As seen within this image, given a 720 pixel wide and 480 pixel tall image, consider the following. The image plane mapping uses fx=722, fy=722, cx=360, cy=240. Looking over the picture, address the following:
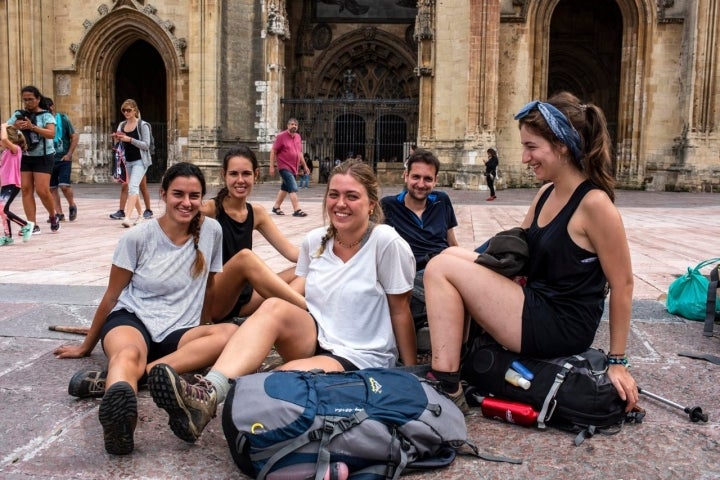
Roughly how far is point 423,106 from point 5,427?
20.1 m

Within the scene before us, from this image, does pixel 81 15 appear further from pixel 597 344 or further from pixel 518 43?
pixel 597 344

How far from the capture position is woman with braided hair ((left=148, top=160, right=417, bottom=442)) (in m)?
3.18

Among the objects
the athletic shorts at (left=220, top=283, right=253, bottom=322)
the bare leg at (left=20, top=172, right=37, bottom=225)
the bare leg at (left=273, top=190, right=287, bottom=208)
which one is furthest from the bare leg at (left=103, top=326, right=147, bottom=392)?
the bare leg at (left=273, top=190, right=287, bottom=208)

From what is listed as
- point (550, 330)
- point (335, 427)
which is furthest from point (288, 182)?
point (335, 427)

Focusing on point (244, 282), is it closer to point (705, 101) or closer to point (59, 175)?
point (59, 175)

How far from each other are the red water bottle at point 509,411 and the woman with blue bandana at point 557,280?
147 millimetres

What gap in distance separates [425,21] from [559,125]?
65.6 ft

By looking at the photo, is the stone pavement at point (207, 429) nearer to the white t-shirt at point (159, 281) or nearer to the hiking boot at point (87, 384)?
the hiking boot at point (87, 384)

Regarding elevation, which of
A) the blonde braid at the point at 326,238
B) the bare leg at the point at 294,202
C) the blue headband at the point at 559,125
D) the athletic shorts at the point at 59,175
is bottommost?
the bare leg at the point at 294,202

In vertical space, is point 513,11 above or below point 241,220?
above

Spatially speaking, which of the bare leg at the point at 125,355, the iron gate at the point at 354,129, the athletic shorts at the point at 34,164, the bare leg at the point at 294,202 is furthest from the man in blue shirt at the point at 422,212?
the iron gate at the point at 354,129

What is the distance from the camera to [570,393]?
2926 millimetres

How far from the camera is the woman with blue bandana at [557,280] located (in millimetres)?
2994

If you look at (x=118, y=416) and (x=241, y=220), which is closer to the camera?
(x=118, y=416)
